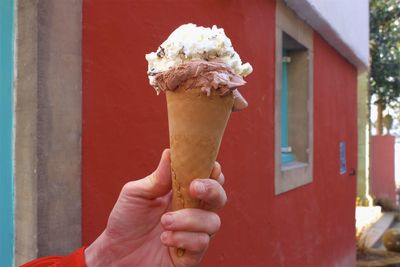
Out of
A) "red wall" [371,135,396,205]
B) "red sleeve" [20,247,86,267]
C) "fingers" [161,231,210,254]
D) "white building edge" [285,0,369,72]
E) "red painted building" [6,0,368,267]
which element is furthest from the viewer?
"red wall" [371,135,396,205]

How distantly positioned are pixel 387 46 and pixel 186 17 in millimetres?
12608

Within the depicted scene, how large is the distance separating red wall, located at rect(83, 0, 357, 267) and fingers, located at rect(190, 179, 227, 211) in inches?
46.0

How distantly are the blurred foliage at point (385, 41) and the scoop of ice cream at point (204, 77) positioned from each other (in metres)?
14.0

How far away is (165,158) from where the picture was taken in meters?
1.64

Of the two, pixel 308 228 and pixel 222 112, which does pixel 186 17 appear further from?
pixel 308 228

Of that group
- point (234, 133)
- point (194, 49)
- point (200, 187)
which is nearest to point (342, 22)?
point (234, 133)

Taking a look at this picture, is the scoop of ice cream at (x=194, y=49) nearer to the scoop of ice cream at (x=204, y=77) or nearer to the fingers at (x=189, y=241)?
the scoop of ice cream at (x=204, y=77)

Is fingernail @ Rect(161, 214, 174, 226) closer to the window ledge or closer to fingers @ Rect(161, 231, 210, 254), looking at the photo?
fingers @ Rect(161, 231, 210, 254)

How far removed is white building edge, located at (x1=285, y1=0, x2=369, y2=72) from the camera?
5.29 m

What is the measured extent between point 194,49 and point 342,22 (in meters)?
5.68

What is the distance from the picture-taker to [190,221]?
1.45 m

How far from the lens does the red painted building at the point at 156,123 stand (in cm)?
228

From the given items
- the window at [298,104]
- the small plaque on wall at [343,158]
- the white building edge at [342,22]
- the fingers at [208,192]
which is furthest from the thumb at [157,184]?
the small plaque on wall at [343,158]

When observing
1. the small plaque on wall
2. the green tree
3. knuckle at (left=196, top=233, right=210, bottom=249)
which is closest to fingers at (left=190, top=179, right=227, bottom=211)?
knuckle at (left=196, top=233, right=210, bottom=249)
